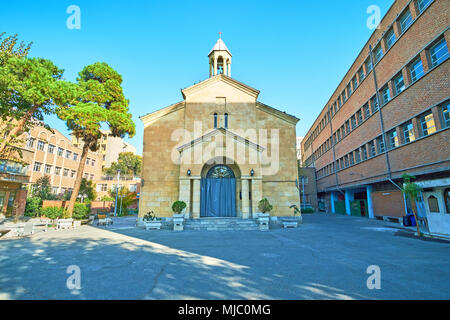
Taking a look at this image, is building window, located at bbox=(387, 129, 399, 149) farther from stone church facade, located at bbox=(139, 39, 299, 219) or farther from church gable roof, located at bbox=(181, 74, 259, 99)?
church gable roof, located at bbox=(181, 74, 259, 99)

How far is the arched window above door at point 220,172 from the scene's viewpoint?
56.0ft

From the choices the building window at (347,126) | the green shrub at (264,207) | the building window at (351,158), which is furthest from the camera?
the building window at (347,126)

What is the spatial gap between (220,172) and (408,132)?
1393 centimetres

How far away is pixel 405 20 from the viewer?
1614 centimetres

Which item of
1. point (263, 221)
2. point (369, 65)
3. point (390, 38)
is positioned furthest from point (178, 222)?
point (369, 65)

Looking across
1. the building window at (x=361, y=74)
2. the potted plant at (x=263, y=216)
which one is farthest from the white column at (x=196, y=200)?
the building window at (x=361, y=74)

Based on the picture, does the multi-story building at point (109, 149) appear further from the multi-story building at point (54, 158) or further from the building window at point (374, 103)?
the building window at point (374, 103)

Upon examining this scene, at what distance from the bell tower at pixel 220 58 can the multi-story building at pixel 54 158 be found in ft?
89.8

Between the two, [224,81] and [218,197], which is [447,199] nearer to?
[218,197]

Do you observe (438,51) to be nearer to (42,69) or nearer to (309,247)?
(309,247)

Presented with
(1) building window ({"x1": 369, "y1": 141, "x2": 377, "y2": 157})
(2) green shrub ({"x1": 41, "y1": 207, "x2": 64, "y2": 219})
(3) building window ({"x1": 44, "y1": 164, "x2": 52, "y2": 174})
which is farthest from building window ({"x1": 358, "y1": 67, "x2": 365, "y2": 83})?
(3) building window ({"x1": 44, "y1": 164, "x2": 52, "y2": 174})
